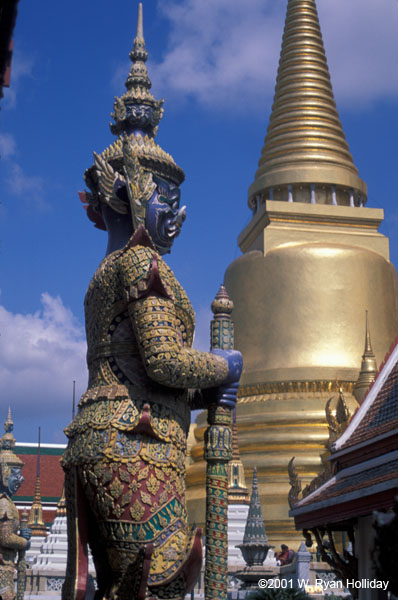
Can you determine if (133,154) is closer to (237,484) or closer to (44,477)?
(237,484)

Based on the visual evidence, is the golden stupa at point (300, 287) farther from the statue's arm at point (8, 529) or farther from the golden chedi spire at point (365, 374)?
the statue's arm at point (8, 529)

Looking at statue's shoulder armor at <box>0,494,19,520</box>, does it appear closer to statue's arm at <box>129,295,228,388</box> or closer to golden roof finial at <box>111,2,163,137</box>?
golden roof finial at <box>111,2,163,137</box>

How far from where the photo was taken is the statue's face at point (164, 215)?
5793mm

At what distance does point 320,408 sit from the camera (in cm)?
2223

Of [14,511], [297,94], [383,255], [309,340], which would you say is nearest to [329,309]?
[309,340]

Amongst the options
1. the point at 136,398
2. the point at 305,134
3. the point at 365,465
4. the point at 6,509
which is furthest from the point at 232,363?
the point at 305,134

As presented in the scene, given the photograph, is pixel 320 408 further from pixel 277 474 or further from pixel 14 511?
pixel 14 511

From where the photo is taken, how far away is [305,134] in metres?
26.8

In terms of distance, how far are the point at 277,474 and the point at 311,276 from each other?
5804 millimetres

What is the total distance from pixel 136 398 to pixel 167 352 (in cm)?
37

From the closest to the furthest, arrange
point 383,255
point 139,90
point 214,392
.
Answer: point 214,392 → point 139,90 → point 383,255

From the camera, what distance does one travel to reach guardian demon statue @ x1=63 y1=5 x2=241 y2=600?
199 inches

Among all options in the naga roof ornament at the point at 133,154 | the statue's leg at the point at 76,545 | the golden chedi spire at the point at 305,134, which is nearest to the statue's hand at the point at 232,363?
the naga roof ornament at the point at 133,154

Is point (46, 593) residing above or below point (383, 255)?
below
